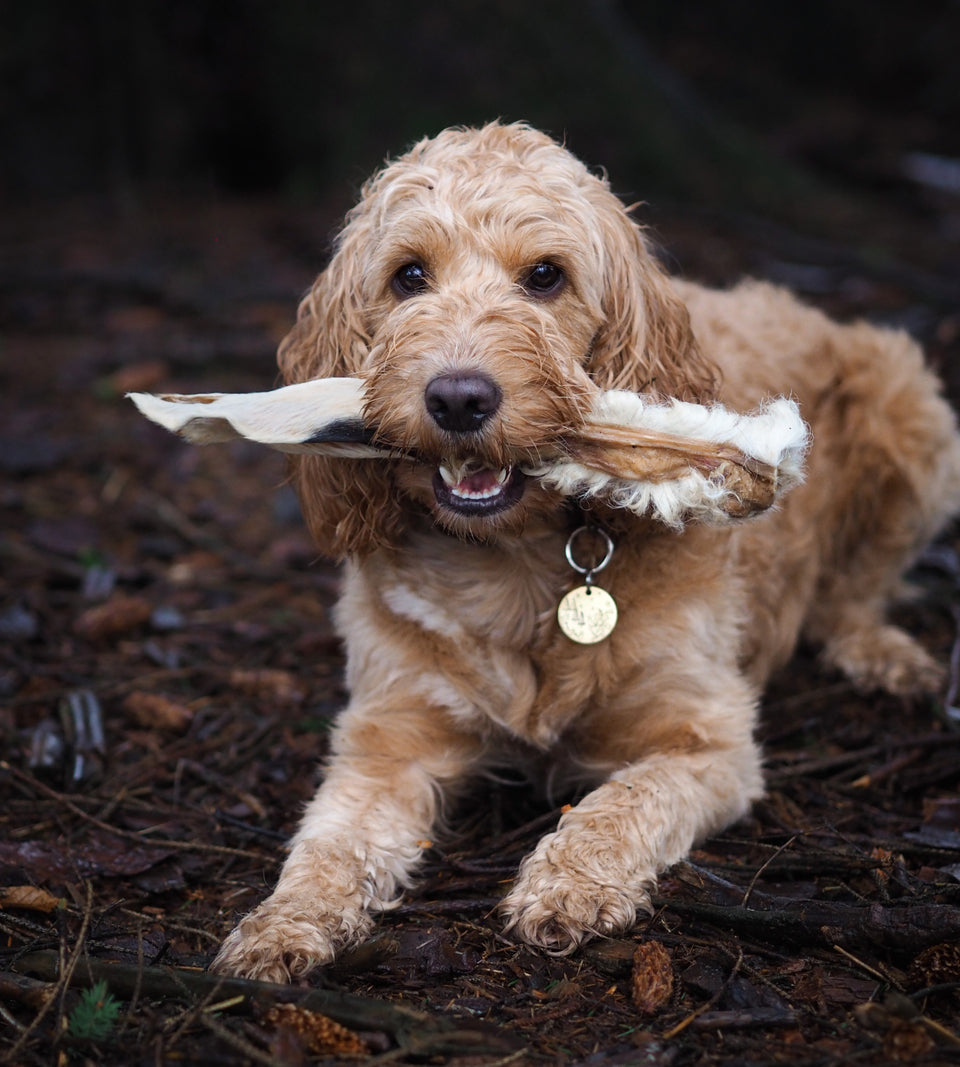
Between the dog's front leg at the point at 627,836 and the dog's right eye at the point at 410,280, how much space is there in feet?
5.48

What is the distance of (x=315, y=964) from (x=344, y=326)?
2000 millimetres

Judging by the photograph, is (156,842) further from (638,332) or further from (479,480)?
(638,332)

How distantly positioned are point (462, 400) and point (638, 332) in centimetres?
87

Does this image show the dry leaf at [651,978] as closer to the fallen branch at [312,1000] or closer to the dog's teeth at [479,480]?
the fallen branch at [312,1000]

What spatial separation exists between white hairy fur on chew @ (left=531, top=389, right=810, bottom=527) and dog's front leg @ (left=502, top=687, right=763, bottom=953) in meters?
0.86

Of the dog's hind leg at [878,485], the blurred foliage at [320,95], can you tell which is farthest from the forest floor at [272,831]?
the blurred foliage at [320,95]

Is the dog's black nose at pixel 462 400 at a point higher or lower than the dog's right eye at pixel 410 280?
lower

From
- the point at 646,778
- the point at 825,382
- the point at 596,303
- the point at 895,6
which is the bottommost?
the point at 646,778

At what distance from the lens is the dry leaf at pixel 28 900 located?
10.7 ft

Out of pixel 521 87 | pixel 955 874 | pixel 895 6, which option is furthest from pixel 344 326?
pixel 895 6

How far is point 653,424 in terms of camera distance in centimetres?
320

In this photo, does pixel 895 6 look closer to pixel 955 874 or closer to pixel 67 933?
pixel 955 874

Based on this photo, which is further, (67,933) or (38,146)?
(38,146)

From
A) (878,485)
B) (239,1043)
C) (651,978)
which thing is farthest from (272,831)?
(878,485)
